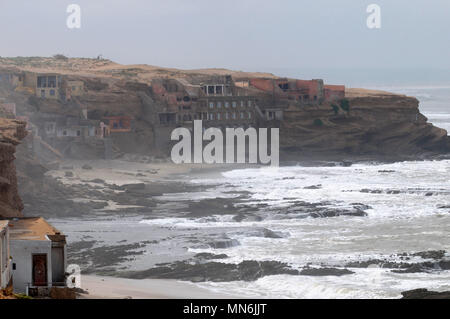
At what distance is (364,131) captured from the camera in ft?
257

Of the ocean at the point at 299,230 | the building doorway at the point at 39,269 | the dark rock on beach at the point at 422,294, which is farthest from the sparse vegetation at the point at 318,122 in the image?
the building doorway at the point at 39,269

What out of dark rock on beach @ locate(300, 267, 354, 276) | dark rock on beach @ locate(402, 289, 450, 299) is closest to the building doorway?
dark rock on beach @ locate(402, 289, 450, 299)

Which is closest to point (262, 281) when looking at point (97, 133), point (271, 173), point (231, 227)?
point (231, 227)

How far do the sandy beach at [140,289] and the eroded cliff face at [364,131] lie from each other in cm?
5018

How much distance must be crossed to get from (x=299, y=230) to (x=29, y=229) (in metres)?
16.7

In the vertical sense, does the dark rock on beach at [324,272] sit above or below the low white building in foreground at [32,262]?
below

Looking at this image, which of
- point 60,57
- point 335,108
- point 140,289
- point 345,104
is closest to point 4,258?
point 140,289

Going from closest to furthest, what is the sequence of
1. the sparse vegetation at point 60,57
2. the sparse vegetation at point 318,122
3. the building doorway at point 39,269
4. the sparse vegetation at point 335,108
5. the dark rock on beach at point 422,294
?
the building doorway at point 39,269
the dark rock on beach at point 422,294
the sparse vegetation at point 318,122
the sparse vegetation at point 335,108
the sparse vegetation at point 60,57

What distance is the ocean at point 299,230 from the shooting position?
86.4 ft

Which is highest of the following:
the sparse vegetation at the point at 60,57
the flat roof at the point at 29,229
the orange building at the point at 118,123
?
the sparse vegetation at the point at 60,57

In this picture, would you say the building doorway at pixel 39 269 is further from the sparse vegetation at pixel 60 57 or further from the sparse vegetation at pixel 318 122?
the sparse vegetation at pixel 60 57

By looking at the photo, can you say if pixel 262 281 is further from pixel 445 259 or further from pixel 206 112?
pixel 206 112

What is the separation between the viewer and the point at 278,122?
257 feet
